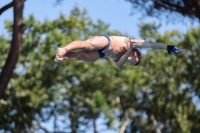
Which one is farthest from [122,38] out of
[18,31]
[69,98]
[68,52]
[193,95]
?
[193,95]

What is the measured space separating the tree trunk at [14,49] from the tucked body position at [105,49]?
3.85 meters

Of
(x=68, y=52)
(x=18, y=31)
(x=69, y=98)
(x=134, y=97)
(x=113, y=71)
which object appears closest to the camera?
(x=68, y=52)

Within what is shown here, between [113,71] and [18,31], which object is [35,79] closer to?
[113,71]

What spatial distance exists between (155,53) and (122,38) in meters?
18.1

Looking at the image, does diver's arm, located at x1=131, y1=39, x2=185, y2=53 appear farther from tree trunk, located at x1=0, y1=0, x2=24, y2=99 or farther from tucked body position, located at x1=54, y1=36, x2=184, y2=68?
tree trunk, located at x1=0, y1=0, x2=24, y2=99

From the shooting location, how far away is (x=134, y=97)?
23750 millimetres

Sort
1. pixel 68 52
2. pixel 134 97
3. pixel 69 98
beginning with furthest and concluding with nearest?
pixel 134 97 → pixel 69 98 → pixel 68 52

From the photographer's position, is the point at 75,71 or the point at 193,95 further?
the point at 193,95

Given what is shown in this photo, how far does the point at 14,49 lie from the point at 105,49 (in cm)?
446

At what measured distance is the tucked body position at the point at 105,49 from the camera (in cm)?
455

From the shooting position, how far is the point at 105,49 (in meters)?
4.73

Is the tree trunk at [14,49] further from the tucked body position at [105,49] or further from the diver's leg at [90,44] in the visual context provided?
the diver's leg at [90,44]

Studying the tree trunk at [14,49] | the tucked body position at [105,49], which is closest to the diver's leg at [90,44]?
the tucked body position at [105,49]

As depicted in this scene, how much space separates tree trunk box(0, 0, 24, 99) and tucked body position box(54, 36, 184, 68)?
3851 millimetres
